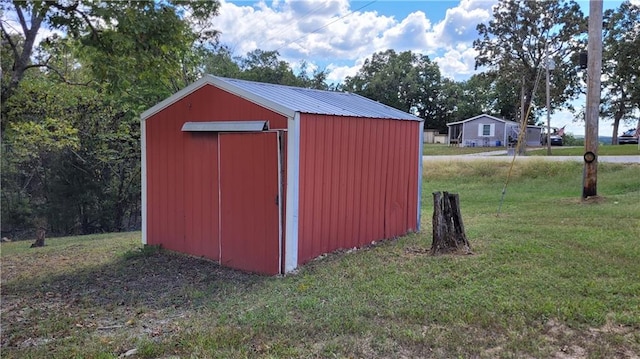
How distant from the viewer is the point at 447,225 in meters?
5.30

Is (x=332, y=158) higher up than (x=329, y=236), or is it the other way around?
(x=332, y=158)

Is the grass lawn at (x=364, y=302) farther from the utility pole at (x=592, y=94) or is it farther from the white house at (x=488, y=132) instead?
the white house at (x=488, y=132)

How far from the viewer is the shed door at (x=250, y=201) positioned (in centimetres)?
515

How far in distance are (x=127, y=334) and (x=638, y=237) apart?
5.83 metres

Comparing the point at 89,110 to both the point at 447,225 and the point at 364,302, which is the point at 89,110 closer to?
the point at 447,225

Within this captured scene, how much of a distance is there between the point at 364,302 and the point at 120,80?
188 inches

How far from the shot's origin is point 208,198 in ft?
19.4

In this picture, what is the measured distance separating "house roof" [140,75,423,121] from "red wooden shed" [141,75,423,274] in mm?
19

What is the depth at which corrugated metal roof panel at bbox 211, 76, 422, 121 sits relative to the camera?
5289 mm

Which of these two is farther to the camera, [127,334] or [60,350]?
[127,334]

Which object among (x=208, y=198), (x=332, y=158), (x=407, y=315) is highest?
(x=332, y=158)

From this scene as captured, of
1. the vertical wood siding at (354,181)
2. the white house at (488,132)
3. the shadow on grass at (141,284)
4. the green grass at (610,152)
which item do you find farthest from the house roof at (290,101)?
the white house at (488,132)

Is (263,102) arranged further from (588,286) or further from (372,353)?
(588,286)

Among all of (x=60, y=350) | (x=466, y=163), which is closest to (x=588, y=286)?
(x=60, y=350)
